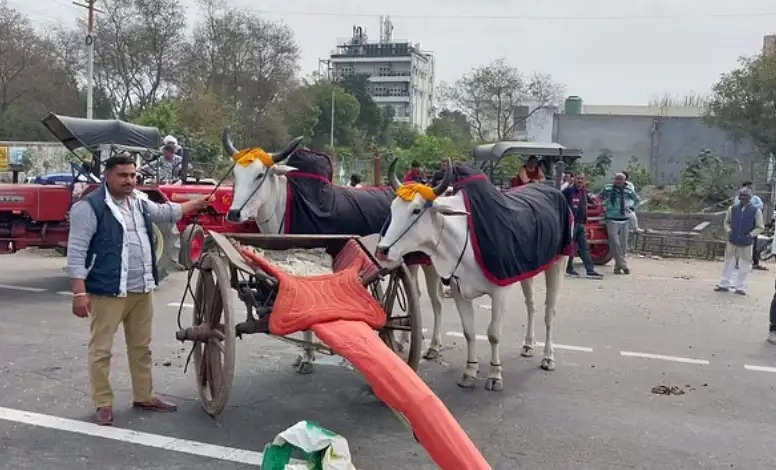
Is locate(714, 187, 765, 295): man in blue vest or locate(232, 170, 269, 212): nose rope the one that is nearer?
locate(232, 170, 269, 212): nose rope

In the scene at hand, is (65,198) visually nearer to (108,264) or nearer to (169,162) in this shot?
(169,162)

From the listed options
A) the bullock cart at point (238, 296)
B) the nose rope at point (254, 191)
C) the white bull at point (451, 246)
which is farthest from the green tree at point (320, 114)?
the bullock cart at point (238, 296)

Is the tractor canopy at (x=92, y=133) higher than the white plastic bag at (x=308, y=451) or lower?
higher

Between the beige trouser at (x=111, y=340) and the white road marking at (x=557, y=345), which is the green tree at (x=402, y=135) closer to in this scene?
the white road marking at (x=557, y=345)

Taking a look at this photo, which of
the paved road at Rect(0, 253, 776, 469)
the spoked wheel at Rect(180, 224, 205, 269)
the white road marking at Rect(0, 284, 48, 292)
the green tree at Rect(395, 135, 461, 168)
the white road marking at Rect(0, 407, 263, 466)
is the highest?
the green tree at Rect(395, 135, 461, 168)

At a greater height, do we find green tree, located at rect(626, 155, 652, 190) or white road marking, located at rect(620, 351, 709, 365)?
green tree, located at rect(626, 155, 652, 190)

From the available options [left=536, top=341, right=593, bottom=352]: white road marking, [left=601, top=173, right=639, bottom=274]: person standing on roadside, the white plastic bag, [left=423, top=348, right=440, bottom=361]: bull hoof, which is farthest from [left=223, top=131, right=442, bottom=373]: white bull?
[left=601, top=173, right=639, bottom=274]: person standing on roadside

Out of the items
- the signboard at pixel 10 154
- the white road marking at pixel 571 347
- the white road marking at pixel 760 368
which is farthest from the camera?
the signboard at pixel 10 154

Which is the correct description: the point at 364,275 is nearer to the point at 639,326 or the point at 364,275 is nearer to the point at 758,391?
the point at 758,391

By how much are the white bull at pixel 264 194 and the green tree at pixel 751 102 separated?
1054 inches

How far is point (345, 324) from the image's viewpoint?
488 cm

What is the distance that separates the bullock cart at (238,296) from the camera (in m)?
5.12

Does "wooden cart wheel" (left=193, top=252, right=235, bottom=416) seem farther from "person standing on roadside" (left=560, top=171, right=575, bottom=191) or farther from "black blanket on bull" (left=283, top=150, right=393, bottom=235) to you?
"person standing on roadside" (left=560, top=171, right=575, bottom=191)

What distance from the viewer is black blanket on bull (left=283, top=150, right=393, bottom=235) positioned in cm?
730
